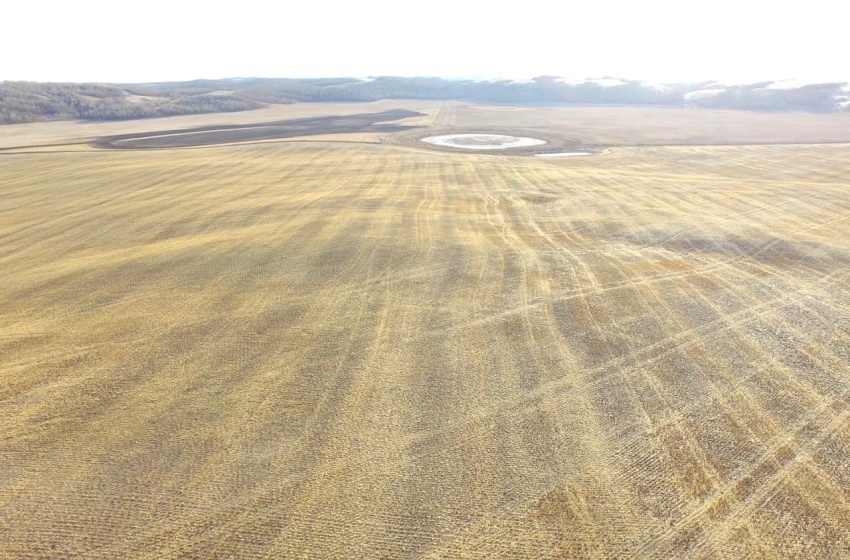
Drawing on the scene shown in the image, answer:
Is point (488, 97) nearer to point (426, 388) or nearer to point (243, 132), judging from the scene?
point (243, 132)

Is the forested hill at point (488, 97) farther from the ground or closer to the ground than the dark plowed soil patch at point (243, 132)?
farther from the ground

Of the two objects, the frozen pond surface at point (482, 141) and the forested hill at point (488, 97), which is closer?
the frozen pond surface at point (482, 141)

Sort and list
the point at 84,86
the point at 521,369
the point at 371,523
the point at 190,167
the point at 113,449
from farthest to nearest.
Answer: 1. the point at 84,86
2. the point at 190,167
3. the point at 521,369
4. the point at 113,449
5. the point at 371,523

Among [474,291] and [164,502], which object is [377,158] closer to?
[474,291]

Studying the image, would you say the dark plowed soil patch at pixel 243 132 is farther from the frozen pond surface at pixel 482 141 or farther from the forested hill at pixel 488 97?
the forested hill at pixel 488 97

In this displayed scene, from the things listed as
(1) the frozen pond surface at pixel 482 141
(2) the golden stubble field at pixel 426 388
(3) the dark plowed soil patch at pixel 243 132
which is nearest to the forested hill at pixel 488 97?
(3) the dark plowed soil patch at pixel 243 132

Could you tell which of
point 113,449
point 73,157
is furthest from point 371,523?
point 73,157
